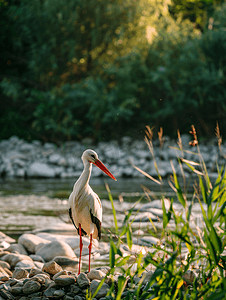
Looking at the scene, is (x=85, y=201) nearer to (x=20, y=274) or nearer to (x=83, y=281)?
(x=83, y=281)

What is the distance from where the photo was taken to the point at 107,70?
46.4ft

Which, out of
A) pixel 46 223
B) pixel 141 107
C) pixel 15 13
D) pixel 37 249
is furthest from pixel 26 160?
pixel 37 249

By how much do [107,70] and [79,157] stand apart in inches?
141

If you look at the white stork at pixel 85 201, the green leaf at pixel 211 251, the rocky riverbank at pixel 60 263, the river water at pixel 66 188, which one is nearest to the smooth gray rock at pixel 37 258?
the rocky riverbank at pixel 60 263

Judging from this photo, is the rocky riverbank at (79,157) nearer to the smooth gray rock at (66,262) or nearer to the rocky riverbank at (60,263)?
the rocky riverbank at (60,263)

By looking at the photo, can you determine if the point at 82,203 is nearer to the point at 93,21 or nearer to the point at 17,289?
the point at 17,289

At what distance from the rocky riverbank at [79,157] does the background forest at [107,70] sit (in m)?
0.53

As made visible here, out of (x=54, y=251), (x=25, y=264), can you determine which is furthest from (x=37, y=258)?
(x=25, y=264)

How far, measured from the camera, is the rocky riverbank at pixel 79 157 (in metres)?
12.0

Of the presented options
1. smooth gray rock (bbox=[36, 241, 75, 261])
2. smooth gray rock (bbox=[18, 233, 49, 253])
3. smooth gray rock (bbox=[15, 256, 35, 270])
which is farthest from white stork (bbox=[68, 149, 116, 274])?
smooth gray rock (bbox=[18, 233, 49, 253])

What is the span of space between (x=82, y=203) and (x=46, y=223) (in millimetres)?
3011

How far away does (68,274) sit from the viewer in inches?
123

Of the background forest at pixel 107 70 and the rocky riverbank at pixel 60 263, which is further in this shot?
the background forest at pixel 107 70

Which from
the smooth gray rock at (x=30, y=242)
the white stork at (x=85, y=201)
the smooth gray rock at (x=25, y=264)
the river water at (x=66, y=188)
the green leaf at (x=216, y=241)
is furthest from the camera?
the river water at (x=66, y=188)
